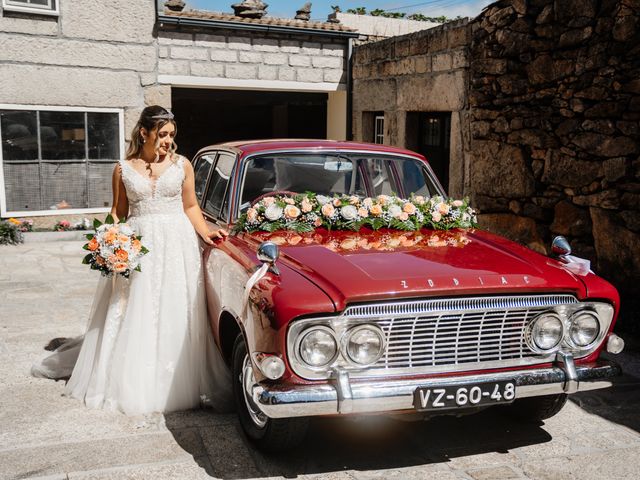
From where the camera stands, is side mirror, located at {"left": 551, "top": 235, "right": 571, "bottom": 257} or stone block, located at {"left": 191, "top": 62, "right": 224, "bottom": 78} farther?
stone block, located at {"left": 191, "top": 62, "right": 224, "bottom": 78}

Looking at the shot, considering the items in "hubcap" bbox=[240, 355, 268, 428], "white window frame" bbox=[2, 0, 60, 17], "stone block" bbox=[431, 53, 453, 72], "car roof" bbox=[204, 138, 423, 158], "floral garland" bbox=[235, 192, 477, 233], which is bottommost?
"hubcap" bbox=[240, 355, 268, 428]

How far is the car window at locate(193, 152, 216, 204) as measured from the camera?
529 centimetres

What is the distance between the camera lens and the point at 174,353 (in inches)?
164

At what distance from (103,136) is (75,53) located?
1.30 meters

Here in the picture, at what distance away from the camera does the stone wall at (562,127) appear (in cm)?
604

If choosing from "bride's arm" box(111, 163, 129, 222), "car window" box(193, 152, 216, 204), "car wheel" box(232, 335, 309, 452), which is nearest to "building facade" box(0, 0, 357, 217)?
"car window" box(193, 152, 216, 204)

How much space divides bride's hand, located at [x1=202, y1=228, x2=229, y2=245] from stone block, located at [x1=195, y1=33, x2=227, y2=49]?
772cm

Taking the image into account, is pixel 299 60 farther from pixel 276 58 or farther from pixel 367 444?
pixel 367 444

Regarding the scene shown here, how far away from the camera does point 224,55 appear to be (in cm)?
1158

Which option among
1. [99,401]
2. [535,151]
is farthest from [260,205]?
[535,151]

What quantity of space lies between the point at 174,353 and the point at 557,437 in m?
2.27

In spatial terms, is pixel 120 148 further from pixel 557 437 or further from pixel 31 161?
pixel 557 437

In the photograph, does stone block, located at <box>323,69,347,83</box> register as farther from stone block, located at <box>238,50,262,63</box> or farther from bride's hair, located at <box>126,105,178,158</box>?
bride's hair, located at <box>126,105,178,158</box>

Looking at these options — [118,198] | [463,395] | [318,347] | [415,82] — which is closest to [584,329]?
[463,395]
